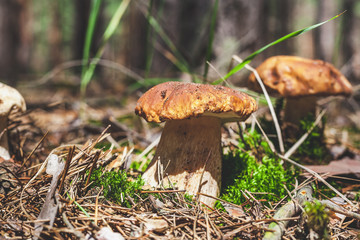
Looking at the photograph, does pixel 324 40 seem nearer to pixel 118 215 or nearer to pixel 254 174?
pixel 254 174

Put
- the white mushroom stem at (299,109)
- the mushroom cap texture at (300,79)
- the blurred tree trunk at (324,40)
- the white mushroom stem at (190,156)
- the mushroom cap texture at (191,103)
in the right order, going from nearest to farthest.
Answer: the mushroom cap texture at (191,103) < the white mushroom stem at (190,156) < the mushroom cap texture at (300,79) < the white mushroom stem at (299,109) < the blurred tree trunk at (324,40)

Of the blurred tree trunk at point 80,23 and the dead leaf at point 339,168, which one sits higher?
the blurred tree trunk at point 80,23

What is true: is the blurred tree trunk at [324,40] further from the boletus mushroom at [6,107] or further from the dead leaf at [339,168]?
the boletus mushroom at [6,107]

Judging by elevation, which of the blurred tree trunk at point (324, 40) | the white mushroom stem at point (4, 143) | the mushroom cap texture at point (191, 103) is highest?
the blurred tree trunk at point (324, 40)

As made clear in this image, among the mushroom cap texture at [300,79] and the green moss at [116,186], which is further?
Result: the mushroom cap texture at [300,79]

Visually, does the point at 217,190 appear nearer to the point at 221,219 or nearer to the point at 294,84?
the point at 221,219

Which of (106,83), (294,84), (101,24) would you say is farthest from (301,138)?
(101,24)

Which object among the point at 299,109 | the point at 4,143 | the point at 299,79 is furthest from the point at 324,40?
the point at 4,143

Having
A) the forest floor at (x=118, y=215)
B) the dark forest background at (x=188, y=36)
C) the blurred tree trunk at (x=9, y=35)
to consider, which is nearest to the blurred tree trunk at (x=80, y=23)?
the dark forest background at (x=188, y=36)
